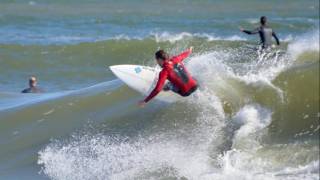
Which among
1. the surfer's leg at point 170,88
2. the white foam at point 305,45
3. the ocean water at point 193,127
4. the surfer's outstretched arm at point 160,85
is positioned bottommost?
the ocean water at point 193,127

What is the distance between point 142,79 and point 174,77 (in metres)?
1.34

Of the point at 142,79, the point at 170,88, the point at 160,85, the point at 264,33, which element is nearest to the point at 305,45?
the point at 170,88

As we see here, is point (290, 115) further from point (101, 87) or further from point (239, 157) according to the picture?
point (101, 87)

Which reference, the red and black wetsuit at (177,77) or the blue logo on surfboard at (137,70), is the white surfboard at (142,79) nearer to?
the blue logo on surfboard at (137,70)

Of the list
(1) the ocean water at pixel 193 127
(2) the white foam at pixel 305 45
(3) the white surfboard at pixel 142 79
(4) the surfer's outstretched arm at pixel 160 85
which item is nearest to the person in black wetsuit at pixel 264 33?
(1) the ocean water at pixel 193 127

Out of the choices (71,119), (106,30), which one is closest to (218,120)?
(71,119)

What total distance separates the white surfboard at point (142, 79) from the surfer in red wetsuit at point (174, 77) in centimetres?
68

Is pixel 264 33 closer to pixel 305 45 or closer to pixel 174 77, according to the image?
pixel 305 45

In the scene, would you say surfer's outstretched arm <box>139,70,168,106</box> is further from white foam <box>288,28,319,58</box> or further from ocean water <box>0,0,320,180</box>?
white foam <box>288,28,319,58</box>

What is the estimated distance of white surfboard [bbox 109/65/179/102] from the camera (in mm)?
11209

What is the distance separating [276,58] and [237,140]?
6.12 ft

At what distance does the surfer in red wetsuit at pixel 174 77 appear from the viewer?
10.0 metres

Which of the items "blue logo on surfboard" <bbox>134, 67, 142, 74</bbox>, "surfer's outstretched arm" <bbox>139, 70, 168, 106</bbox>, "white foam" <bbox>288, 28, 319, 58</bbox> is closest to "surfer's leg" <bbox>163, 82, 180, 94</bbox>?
"surfer's outstretched arm" <bbox>139, 70, 168, 106</bbox>

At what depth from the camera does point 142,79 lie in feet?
37.6
